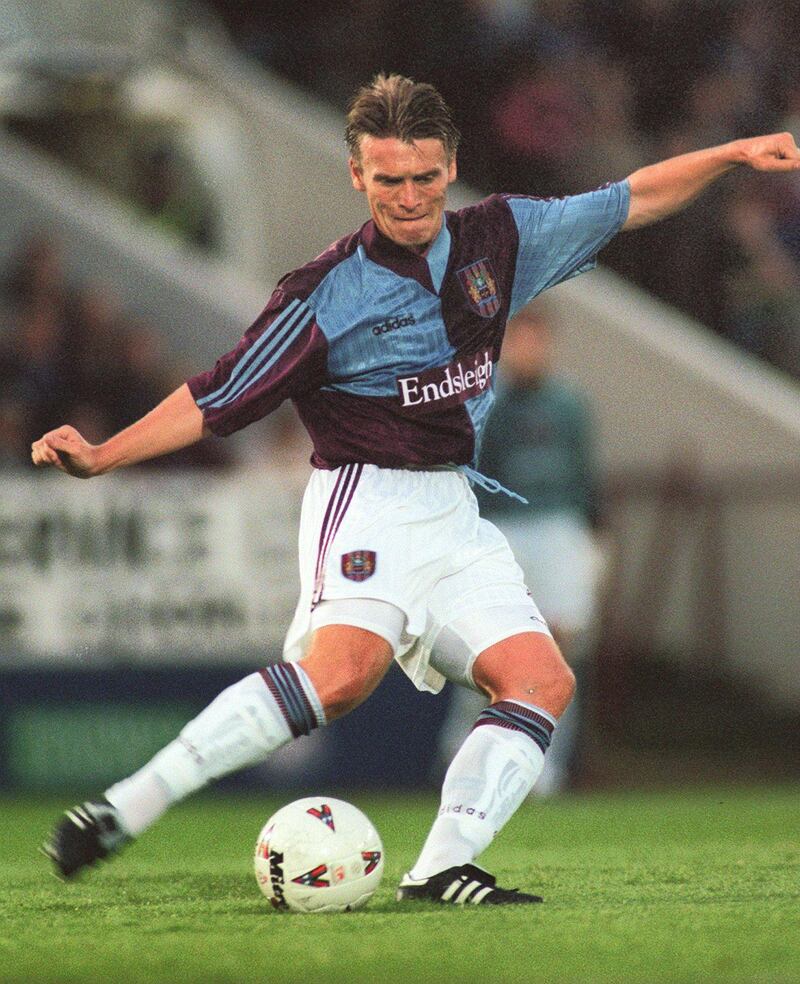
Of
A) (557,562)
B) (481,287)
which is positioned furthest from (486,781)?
(557,562)

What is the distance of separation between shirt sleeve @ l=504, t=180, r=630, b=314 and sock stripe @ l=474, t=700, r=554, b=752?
110cm

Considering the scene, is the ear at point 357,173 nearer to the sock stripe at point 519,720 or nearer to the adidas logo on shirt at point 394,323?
the adidas logo on shirt at point 394,323

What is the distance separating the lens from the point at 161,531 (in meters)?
10.2

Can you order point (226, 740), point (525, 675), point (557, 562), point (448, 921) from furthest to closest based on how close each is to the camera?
point (557, 562) → point (525, 675) → point (226, 740) → point (448, 921)

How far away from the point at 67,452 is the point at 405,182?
109 centimetres

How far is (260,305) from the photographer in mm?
12891

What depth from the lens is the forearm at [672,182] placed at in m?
5.32

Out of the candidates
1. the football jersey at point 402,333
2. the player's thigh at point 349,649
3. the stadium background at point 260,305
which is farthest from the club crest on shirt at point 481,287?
the stadium background at point 260,305

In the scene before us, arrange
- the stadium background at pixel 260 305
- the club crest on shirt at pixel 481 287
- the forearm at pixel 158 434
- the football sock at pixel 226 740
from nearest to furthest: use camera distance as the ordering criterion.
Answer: the football sock at pixel 226 740 → the forearm at pixel 158 434 → the club crest on shirt at pixel 481 287 → the stadium background at pixel 260 305

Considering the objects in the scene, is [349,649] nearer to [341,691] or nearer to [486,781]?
[341,691]

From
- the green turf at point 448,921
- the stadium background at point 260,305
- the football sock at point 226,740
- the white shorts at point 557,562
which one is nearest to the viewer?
the green turf at point 448,921

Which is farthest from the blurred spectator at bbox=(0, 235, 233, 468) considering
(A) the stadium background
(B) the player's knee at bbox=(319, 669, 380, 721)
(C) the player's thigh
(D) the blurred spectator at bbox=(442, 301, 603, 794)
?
(B) the player's knee at bbox=(319, 669, 380, 721)

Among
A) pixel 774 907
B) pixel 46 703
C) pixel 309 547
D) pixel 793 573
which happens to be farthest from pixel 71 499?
pixel 774 907

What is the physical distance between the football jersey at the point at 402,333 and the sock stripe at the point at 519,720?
26.6 inches
